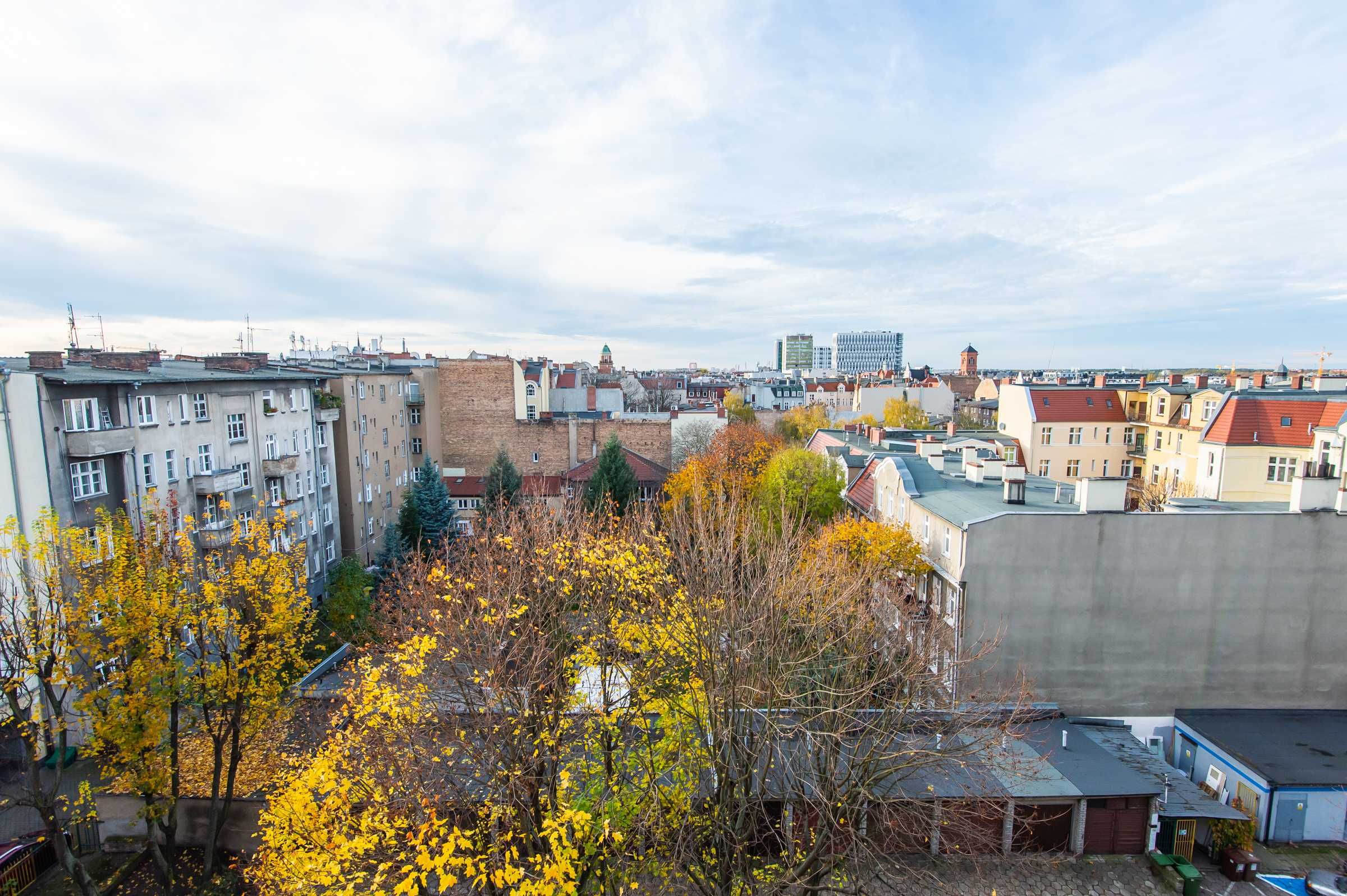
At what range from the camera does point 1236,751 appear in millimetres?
18750

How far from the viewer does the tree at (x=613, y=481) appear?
44.8 m

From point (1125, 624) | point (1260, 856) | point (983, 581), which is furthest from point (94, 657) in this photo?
point (1260, 856)

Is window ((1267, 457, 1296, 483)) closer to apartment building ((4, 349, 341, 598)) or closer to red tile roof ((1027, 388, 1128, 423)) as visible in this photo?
red tile roof ((1027, 388, 1128, 423))

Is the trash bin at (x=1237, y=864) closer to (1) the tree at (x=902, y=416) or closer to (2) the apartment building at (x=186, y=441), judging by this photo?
(2) the apartment building at (x=186, y=441)

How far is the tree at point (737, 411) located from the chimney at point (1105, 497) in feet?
152

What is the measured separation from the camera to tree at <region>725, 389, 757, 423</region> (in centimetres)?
7249

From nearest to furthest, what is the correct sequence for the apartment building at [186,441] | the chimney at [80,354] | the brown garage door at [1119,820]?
the brown garage door at [1119,820], the apartment building at [186,441], the chimney at [80,354]

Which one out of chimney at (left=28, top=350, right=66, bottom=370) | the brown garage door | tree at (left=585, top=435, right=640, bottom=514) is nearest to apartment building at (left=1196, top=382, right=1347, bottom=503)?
the brown garage door

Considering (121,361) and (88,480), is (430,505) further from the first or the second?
(88,480)

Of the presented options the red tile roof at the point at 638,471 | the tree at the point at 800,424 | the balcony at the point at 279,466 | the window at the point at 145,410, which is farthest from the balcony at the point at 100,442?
the tree at the point at 800,424

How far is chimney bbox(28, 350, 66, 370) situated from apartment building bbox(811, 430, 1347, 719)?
32.5m

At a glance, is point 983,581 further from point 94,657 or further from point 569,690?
point 94,657

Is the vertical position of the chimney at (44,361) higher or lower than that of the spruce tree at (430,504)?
higher

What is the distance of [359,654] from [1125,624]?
27.7m
